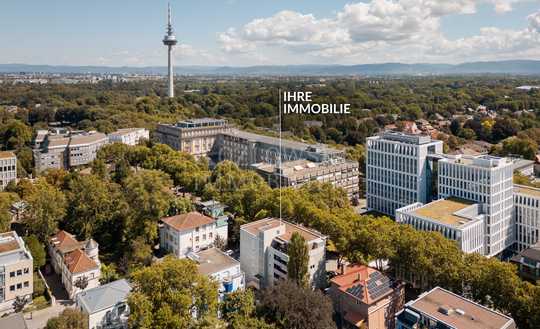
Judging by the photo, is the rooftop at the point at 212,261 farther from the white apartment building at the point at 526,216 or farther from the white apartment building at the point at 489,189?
the white apartment building at the point at 526,216

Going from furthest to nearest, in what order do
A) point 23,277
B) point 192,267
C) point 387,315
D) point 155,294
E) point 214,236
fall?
1. point 214,236
2. point 23,277
3. point 387,315
4. point 192,267
5. point 155,294

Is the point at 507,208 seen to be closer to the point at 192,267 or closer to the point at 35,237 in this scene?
the point at 192,267

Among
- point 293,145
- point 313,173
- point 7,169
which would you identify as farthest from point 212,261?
point 7,169

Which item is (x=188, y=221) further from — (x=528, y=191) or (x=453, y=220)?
(x=528, y=191)

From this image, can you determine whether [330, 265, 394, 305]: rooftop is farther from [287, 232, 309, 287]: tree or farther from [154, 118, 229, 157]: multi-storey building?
[154, 118, 229, 157]: multi-storey building

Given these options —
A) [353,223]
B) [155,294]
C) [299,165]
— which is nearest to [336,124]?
[299,165]
